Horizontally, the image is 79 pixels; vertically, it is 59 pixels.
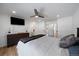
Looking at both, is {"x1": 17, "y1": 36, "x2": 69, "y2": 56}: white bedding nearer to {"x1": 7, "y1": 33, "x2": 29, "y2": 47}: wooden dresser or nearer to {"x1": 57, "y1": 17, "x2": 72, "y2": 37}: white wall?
{"x1": 7, "y1": 33, "x2": 29, "y2": 47}: wooden dresser

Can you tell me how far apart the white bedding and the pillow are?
7 centimetres

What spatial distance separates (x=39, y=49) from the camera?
151cm

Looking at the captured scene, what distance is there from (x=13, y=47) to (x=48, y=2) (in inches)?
40.2

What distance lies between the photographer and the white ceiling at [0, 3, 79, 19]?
158 centimetres

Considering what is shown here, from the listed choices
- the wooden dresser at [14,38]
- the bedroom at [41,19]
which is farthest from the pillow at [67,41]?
the wooden dresser at [14,38]

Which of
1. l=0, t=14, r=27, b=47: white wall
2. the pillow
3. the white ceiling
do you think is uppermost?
the white ceiling

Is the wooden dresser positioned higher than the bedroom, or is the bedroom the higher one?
the bedroom

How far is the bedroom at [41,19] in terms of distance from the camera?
160 cm

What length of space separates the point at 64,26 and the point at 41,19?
47 cm

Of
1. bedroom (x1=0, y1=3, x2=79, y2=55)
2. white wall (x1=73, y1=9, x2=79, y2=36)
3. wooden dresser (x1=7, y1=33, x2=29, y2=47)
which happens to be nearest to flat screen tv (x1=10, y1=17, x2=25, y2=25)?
bedroom (x1=0, y1=3, x2=79, y2=55)

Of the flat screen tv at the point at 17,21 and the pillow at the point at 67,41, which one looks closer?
the pillow at the point at 67,41

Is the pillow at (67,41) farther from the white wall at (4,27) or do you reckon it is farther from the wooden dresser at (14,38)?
the white wall at (4,27)

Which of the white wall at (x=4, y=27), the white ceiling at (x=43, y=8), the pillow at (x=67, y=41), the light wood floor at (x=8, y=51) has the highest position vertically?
the white ceiling at (x=43, y=8)

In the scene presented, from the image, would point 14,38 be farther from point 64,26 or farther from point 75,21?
point 75,21
